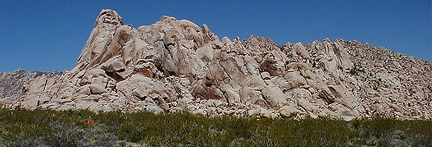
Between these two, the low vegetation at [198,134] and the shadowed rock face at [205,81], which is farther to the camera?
the shadowed rock face at [205,81]

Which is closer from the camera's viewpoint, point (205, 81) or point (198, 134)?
point (198, 134)

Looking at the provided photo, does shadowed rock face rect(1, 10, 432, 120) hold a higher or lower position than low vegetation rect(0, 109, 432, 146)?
higher

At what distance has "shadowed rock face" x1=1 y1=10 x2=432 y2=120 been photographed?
2930cm

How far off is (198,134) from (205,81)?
23806 millimetres

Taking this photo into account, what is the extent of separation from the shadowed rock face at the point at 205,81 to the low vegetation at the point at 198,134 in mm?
11735

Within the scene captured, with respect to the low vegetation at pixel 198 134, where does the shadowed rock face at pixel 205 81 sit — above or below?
above

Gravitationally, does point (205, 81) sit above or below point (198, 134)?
above

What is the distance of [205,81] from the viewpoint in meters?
33.7

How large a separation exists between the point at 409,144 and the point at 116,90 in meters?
23.5

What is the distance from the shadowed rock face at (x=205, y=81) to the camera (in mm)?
29297

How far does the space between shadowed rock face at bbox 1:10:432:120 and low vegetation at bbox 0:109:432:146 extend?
11.7 m

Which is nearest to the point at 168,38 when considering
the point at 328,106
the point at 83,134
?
the point at 328,106

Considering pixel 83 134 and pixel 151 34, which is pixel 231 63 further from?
pixel 83 134

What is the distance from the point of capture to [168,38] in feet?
132
